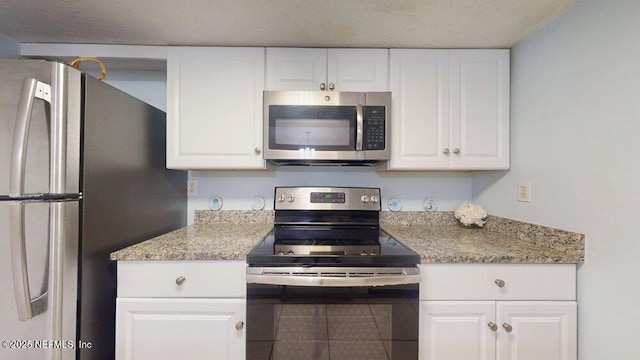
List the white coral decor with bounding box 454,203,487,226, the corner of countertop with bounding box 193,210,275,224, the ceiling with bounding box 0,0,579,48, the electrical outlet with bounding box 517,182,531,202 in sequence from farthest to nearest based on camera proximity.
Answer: the corner of countertop with bounding box 193,210,275,224 < the white coral decor with bounding box 454,203,487,226 < the electrical outlet with bounding box 517,182,531,202 < the ceiling with bounding box 0,0,579,48

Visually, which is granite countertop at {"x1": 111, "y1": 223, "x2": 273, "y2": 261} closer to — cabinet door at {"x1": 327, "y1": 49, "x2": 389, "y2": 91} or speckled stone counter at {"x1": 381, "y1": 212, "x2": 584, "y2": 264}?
speckled stone counter at {"x1": 381, "y1": 212, "x2": 584, "y2": 264}

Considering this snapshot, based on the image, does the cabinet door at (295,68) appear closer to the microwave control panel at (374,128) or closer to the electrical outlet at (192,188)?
the microwave control panel at (374,128)

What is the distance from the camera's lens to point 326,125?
154 cm

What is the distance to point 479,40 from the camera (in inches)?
59.8

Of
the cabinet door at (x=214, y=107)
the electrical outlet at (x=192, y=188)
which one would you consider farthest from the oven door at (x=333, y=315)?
the electrical outlet at (x=192, y=188)

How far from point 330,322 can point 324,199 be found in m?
0.80

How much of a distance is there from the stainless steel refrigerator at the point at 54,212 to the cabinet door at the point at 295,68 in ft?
2.71

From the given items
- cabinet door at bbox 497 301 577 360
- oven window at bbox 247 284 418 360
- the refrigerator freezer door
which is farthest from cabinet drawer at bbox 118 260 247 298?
cabinet door at bbox 497 301 577 360

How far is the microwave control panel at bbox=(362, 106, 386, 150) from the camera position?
1.54 metres

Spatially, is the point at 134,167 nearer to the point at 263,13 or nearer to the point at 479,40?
the point at 263,13

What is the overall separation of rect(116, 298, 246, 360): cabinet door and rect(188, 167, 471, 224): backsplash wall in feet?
2.63

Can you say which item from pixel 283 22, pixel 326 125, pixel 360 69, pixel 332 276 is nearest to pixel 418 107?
pixel 360 69

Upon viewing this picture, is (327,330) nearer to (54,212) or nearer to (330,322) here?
(330,322)

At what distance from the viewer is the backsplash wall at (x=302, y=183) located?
191cm
